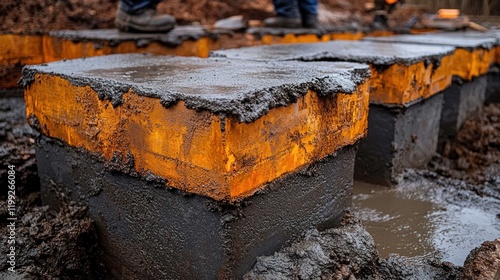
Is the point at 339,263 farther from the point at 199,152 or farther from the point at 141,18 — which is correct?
the point at 141,18

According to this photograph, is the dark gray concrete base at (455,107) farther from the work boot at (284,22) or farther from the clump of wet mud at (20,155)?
the clump of wet mud at (20,155)

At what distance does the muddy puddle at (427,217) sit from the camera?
1738 mm

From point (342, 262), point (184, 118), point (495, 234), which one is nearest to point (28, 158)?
point (184, 118)

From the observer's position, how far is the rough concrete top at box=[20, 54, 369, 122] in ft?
3.86

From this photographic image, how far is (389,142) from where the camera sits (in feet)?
7.64

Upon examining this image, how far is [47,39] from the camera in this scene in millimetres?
3348

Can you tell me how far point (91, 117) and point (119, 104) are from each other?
0.61 feet

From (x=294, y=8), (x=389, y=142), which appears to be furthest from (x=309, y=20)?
(x=389, y=142)

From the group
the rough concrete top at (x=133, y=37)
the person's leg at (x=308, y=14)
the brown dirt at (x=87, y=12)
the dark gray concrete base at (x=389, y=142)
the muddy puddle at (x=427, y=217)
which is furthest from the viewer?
the person's leg at (x=308, y=14)

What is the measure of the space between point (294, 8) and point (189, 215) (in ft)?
13.2

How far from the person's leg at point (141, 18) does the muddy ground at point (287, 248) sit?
4.06 feet

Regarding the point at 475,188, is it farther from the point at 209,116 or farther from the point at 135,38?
the point at 135,38

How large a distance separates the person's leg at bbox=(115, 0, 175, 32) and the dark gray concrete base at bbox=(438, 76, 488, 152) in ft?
7.11

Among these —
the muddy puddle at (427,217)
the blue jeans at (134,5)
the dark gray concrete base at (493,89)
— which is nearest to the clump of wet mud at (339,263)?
the muddy puddle at (427,217)
